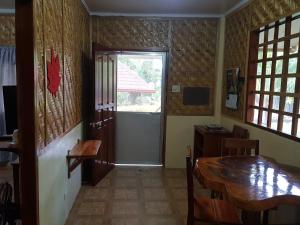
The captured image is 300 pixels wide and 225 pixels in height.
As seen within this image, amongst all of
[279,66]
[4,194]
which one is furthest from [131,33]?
[4,194]

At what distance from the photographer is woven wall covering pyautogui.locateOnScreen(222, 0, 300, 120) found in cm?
277

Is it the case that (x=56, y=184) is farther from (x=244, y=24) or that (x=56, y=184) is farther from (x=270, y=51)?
(x=244, y=24)

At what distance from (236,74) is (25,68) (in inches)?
115

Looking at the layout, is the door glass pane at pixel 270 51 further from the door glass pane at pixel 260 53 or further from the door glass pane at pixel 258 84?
the door glass pane at pixel 258 84

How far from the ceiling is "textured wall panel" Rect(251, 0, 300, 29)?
0.46 metres

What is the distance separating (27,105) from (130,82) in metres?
3.18

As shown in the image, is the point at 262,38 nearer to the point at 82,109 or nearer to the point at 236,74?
the point at 236,74

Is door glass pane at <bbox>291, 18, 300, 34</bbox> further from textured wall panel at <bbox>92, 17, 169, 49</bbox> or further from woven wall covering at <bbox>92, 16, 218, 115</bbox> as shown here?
textured wall panel at <bbox>92, 17, 169, 49</bbox>

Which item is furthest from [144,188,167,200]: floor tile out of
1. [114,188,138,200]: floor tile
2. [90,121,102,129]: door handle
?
[90,121,102,129]: door handle

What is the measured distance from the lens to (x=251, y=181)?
1.87 m

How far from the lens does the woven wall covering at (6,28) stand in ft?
13.6

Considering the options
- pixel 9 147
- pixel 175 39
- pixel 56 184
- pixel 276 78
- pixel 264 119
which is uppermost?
pixel 175 39

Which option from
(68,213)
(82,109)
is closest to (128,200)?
(68,213)

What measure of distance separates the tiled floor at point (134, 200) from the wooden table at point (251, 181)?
3.32 feet
